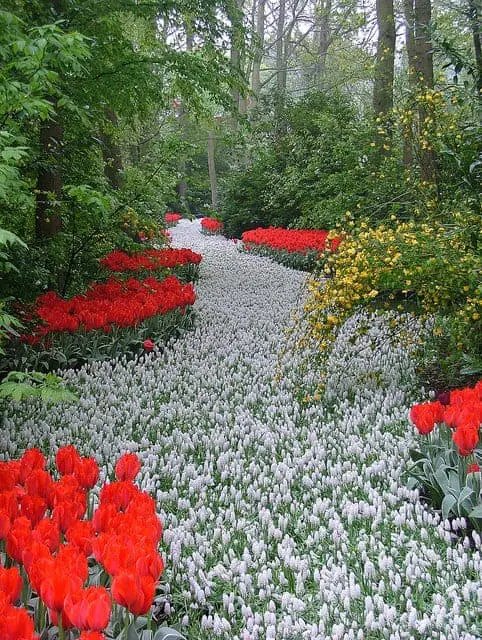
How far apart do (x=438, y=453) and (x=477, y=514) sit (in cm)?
53

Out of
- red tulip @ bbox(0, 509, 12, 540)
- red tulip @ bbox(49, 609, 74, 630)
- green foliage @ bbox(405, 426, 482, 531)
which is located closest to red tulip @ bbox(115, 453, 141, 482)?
red tulip @ bbox(0, 509, 12, 540)

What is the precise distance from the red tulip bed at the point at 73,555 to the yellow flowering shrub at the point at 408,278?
2.50 m

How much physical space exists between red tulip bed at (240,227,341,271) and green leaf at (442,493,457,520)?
8.94 meters

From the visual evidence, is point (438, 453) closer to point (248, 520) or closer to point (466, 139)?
point (248, 520)

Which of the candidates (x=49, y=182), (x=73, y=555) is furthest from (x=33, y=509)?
(x=49, y=182)

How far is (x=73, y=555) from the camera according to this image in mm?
1653

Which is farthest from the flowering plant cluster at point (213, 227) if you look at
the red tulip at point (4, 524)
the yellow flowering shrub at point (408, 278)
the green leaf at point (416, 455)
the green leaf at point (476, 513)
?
the red tulip at point (4, 524)

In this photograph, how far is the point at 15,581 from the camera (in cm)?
158

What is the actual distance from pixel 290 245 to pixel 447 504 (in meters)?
11.0

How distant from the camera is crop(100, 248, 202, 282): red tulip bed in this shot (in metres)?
9.14

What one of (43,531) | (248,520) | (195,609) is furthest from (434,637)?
(43,531)

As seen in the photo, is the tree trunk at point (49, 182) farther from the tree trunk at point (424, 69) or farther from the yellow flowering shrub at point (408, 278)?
the tree trunk at point (424, 69)

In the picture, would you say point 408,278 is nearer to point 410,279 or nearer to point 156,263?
point 410,279

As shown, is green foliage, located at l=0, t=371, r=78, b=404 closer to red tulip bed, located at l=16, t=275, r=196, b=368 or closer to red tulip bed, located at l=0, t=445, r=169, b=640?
red tulip bed, located at l=0, t=445, r=169, b=640
